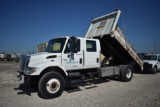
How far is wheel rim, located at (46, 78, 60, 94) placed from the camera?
569 cm

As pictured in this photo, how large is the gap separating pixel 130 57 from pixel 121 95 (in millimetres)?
3962

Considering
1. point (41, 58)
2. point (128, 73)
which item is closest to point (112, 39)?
point (128, 73)

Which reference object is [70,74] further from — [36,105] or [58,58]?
[36,105]

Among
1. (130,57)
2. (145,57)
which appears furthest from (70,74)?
(145,57)

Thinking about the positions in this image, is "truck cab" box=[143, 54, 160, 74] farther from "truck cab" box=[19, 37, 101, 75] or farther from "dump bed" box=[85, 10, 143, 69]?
"truck cab" box=[19, 37, 101, 75]

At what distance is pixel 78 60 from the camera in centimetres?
683

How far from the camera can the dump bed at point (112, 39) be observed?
311 inches

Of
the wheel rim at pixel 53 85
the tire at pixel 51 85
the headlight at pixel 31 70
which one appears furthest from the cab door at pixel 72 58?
the headlight at pixel 31 70

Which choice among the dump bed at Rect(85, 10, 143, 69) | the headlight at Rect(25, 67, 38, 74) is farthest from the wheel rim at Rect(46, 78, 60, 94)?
the dump bed at Rect(85, 10, 143, 69)

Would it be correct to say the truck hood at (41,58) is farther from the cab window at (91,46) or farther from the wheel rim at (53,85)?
the cab window at (91,46)

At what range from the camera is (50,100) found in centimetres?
557

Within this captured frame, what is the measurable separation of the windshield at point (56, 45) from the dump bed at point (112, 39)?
8.81 ft

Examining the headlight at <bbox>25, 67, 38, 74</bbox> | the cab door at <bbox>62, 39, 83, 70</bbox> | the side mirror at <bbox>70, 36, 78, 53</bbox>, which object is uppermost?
the side mirror at <bbox>70, 36, 78, 53</bbox>

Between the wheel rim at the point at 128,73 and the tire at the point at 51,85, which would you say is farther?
the wheel rim at the point at 128,73
